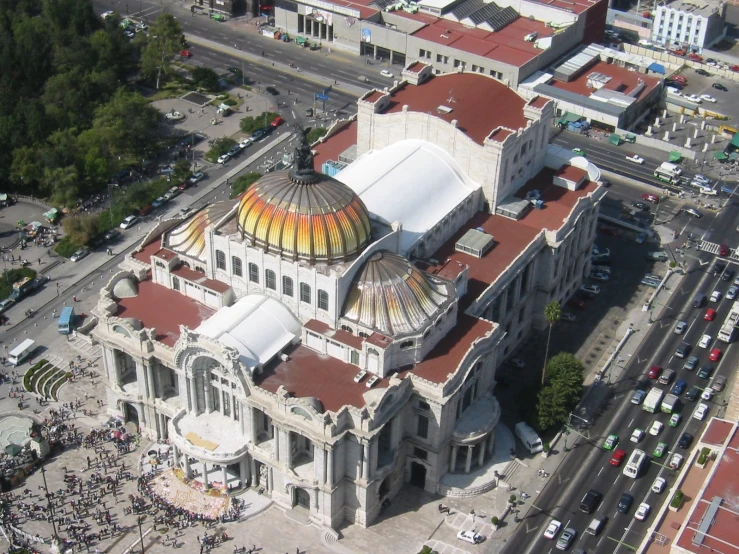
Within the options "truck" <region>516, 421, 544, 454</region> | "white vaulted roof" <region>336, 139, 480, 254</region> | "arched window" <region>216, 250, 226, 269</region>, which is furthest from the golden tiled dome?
"truck" <region>516, 421, 544, 454</region>

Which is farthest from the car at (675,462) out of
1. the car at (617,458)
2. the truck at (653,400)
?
the truck at (653,400)

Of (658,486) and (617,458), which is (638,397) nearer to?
(617,458)

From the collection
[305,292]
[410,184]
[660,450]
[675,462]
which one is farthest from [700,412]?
[305,292]

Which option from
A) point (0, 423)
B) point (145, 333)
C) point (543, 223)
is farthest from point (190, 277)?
point (543, 223)

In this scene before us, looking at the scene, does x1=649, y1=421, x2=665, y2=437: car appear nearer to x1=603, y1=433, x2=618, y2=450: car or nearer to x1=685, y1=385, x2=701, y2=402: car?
x1=603, y1=433, x2=618, y2=450: car

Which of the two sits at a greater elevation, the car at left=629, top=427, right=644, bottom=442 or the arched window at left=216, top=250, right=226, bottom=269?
the arched window at left=216, top=250, right=226, bottom=269

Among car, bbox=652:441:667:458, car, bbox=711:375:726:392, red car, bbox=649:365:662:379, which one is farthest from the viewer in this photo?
red car, bbox=649:365:662:379

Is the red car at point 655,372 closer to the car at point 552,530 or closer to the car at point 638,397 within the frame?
the car at point 638,397
